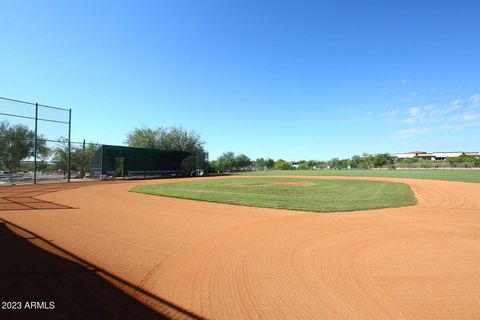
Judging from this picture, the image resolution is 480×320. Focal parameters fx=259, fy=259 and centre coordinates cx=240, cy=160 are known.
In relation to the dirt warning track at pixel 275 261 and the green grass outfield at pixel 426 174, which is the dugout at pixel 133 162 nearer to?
the green grass outfield at pixel 426 174

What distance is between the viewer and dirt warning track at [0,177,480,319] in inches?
133

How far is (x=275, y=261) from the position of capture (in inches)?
196

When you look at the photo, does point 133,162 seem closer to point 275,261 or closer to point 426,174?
point 275,261

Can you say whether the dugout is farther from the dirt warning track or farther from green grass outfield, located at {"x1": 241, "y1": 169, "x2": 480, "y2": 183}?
the dirt warning track

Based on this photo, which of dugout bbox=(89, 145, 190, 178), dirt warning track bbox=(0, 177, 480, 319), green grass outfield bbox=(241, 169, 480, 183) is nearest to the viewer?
dirt warning track bbox=(0, 177, 480, 319)

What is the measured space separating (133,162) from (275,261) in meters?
33.6

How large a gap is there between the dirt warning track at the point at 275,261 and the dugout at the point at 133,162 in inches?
877

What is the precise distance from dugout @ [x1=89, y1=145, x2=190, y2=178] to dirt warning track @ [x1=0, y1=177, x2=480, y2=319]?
22.3 m

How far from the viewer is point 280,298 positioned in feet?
11.7

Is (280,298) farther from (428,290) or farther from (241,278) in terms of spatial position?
(428,290)

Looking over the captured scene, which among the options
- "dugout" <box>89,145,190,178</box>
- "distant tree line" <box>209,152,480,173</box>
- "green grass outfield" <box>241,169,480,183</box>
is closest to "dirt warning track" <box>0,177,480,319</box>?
"dugout" <box>89,145,190,178</box>

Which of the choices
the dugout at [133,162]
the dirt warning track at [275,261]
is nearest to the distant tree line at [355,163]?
the dugout at [133,162]

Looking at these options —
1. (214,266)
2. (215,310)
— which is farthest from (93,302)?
(214,266)

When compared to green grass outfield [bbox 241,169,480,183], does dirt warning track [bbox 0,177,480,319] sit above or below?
below
